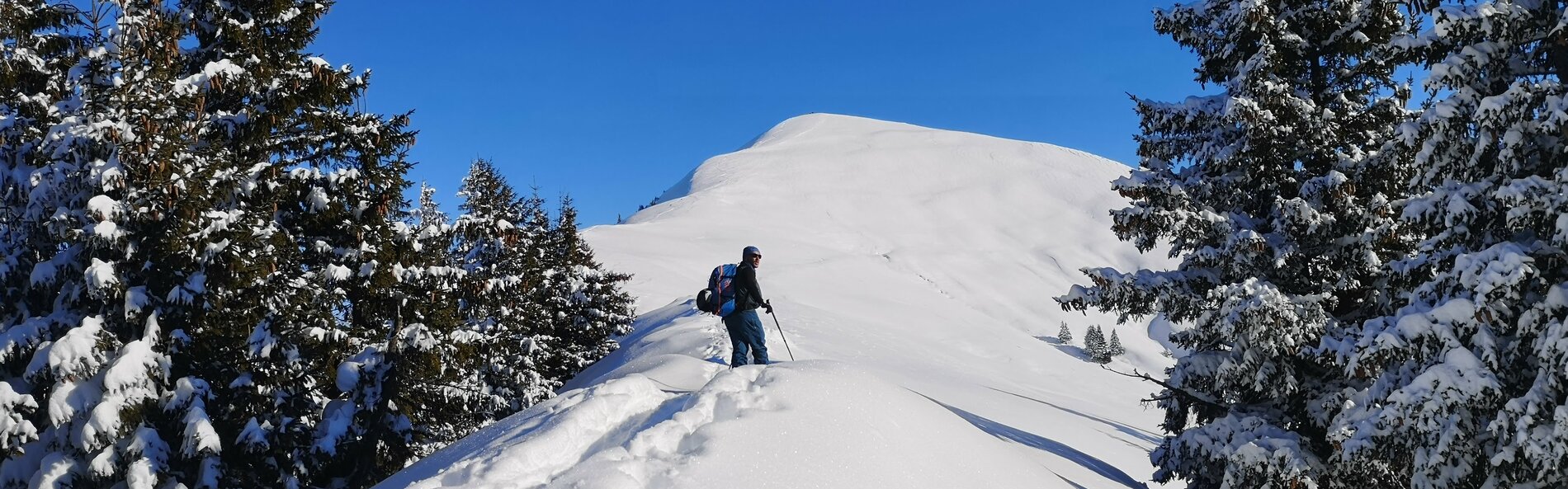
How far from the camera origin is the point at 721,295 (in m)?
11.8

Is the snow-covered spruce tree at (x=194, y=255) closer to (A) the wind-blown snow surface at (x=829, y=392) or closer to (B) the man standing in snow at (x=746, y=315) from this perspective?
(A) the wind-blown snow surface at (x=829, y=392)

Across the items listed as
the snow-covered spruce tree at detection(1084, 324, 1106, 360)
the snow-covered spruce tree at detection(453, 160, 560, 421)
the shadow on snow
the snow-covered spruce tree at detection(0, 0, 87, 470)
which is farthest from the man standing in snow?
the snow-covered spruce tree at detection(1084, 324, 1106, 360)

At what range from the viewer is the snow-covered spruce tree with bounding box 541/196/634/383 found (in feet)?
85.2

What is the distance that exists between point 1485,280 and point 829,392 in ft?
19.1

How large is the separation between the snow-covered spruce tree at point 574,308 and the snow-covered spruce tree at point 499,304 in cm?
88

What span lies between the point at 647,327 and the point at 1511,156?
25.8 m

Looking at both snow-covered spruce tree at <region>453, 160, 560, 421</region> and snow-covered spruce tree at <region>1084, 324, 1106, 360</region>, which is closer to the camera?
snow-covered spruce tree at <region>453, 160, 560, 421</region>

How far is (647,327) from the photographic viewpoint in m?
30.5

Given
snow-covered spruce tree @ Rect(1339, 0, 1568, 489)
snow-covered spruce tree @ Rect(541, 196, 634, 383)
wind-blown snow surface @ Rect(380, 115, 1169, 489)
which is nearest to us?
wind-blown snow surface @ Rect(380, 115, 1169, 489)

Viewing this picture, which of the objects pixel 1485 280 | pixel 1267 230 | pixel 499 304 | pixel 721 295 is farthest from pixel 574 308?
pixel 1485 280

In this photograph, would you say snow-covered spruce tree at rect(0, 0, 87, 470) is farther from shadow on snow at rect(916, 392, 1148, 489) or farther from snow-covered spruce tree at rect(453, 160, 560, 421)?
shadow on snow at rect(916, 392, 1148, 489)

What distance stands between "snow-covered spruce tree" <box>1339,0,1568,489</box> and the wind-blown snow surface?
329 centimetres

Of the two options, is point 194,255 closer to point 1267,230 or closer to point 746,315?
point 746,315

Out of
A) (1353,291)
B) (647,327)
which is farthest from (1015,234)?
(1353,291)
